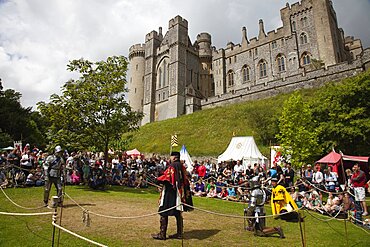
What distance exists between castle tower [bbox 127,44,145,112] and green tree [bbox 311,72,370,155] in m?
50.1

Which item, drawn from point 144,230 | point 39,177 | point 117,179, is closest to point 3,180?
point 39,177

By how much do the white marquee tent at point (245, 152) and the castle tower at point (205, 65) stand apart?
41879 millimetres

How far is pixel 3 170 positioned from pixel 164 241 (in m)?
11.6

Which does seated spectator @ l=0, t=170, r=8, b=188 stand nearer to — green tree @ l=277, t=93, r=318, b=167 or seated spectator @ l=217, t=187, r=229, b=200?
seated spectator @ l=217, t=187, r=229, b=200

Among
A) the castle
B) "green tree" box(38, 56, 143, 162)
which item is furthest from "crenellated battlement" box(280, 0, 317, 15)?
"green tree" box(38, 56, 143, 162)

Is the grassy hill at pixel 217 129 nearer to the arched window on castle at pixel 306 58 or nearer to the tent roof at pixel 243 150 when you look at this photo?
the tent roof at pixel 243 150

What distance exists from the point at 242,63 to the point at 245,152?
39628 mm

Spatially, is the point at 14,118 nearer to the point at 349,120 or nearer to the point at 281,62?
the point at 349,120

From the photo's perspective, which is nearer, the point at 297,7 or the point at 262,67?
the point at 297,7

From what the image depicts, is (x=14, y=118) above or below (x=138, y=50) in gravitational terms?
below

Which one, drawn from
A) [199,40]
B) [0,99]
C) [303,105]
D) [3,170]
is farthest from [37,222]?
[199,40]

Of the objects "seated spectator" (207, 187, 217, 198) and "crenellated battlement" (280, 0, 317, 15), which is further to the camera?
"crenellated battlement" (280, 0, 317, 15)

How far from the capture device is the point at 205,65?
6469 centimetres

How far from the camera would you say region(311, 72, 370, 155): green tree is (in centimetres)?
1703
